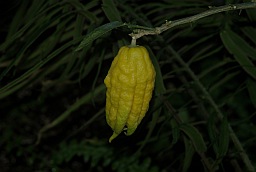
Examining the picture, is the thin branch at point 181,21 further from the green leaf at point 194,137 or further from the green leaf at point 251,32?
the green leaf at point 251,32

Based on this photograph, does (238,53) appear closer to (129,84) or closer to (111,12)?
(111,12)

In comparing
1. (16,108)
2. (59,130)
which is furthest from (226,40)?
(59,130)

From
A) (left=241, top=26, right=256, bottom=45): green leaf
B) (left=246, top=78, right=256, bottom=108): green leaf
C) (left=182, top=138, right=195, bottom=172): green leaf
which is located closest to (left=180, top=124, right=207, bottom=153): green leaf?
(left=182, top=138, right=195, bottom=172): green leaf

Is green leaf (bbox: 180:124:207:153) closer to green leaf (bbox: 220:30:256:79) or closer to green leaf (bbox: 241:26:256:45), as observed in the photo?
green leaf (bbox: 220:30:256:79)

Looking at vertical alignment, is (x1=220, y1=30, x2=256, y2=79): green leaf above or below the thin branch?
above

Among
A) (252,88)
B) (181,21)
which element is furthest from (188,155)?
(181,21)

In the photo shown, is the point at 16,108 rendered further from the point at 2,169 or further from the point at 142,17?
the point at 142,17
